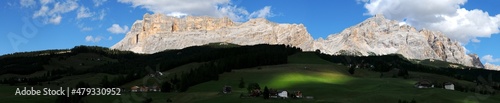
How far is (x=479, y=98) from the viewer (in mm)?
134875

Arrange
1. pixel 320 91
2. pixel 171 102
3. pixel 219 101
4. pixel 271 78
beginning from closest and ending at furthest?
pixel 219 101, pixel 171 102, pixel 320 91, pixel 271 78

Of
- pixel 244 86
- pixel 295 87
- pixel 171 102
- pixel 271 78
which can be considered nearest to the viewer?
pixel 171 102

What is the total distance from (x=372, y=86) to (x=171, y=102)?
64539mm

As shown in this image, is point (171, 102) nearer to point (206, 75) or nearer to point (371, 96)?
point (371, 96)

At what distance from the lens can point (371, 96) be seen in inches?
4884

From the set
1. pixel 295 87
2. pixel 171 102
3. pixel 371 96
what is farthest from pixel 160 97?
pixel 371 96

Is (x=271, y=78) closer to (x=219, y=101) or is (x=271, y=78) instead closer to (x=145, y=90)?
(x=145, y=90)

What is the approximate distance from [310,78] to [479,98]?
7187cm

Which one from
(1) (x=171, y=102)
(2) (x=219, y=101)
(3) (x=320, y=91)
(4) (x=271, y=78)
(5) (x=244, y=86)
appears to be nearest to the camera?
(2) (x=219, y=101)

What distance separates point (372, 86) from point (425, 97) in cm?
3932

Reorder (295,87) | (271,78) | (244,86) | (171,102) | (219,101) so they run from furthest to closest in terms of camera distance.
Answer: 1. (271,78)
2. (244,86)
3. (295,87)
4. (171,102)
5. (219,101)

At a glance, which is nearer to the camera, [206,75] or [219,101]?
[219,101]

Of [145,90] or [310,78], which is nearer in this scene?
[145,90]

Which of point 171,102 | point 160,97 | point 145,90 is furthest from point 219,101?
point 145,90
